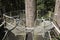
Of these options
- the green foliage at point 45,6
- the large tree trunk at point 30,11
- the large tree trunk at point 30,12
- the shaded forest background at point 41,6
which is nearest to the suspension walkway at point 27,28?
the large tree trunk at point 30,12

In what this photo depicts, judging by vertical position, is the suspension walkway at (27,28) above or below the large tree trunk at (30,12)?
below

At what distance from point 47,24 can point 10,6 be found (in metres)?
5.11

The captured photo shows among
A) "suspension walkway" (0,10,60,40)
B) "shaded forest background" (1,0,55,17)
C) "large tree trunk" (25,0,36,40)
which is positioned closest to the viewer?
"large tree trunk" (25,0,36,40)

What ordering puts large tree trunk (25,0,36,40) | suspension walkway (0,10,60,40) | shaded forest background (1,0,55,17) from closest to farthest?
large tree trunk (25,0,36,40)
suspension walkway (0,10,60,40)
shaded forest background (1,0,55,17)

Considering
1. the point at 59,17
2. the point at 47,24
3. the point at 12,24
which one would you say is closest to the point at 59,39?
the point at 59,17

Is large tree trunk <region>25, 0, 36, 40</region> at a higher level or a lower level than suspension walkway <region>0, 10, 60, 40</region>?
higher

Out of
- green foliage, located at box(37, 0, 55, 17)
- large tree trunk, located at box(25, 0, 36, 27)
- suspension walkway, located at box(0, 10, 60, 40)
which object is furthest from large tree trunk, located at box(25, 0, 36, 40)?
green foliage, located at box(37, 0, 55, 17)

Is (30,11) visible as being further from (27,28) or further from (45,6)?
(45,6)

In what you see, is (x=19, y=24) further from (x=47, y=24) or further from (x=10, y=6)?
(x=10, y=6)

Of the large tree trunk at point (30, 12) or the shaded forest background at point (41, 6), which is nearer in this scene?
the large tree trunk at point (30, 12)

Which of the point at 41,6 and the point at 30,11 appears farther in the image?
the point at 41,6

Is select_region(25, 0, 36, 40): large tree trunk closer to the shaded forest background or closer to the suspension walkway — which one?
the suspension walkway

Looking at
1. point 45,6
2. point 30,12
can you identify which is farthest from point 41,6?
point 30,12

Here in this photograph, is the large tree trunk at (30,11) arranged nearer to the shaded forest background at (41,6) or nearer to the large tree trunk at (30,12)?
the large tree trunk at (30,12)
